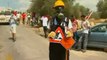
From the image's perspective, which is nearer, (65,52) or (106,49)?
(65,52)

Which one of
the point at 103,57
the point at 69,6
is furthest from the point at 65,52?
the point at 69,6

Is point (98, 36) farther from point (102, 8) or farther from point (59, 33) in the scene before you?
point (102, 8)

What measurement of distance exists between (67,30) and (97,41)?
917cm

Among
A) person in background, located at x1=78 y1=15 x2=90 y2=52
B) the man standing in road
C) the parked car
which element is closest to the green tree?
the parked car

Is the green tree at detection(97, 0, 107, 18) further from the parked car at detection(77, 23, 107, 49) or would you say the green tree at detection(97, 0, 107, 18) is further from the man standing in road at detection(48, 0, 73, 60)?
the man standing in road at detection(48, 0, 73, 60)

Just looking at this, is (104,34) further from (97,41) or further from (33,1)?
(33,1)

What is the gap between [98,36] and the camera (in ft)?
57.0

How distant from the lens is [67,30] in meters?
8.47

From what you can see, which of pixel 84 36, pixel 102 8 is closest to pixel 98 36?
pixel 84 36

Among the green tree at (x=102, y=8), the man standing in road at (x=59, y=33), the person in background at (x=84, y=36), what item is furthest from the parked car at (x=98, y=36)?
the green tree at (x=102, y=8)

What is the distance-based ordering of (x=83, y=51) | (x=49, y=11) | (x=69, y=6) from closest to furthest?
1. (x=83, y=51)
2. (x=49, y=11)
3. (x=69, y=6)

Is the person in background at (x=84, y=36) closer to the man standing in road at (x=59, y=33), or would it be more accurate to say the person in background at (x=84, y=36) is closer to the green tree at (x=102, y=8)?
the man standing in road at (x=59, y=33)

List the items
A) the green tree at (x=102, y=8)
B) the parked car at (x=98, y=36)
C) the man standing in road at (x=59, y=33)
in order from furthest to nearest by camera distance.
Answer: the green tree at (x=102, y=8), the parked car at (x=98, y=36), the man standing in road at (x=59, y=33)

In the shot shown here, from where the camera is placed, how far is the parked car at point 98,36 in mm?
17231
